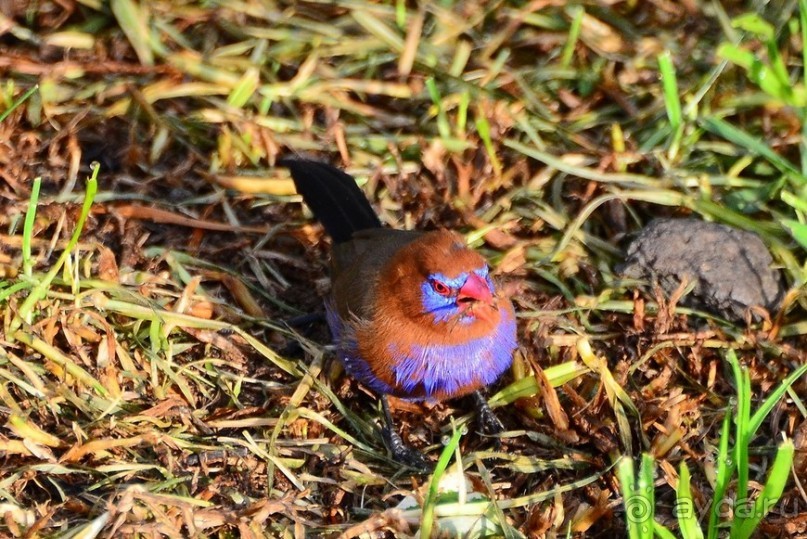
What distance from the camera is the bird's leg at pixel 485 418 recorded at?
4.10 m

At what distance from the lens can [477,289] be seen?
3.79 meters

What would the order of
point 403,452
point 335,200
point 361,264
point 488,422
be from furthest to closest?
point 335,200 < point 361,264 < point 488,422 < point 403,452

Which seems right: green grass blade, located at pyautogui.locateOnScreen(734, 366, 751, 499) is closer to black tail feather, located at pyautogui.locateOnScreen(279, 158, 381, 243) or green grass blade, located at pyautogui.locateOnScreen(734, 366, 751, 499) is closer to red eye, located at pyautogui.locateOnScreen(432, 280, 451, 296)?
red eye, located at pyautogui.locateOnScreen(432, 280, 451, 296)

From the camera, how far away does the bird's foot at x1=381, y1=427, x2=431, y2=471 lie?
3.96 metres

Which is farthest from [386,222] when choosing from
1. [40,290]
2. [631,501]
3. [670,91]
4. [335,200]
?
[631,501]

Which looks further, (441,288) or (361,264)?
(361,264)

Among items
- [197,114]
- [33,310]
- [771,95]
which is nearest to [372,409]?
[33,310]

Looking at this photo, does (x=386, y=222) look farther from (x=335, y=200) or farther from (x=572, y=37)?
(x=572, y=37)

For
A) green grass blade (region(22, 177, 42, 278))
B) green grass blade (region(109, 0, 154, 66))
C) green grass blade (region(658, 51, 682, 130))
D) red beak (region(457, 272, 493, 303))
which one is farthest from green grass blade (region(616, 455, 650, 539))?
green grass blade (region(109, 0, 154, 66))

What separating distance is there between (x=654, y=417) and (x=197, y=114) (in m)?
2.66

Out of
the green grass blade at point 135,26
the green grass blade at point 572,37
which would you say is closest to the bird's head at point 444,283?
the green grass blade at point 572,37

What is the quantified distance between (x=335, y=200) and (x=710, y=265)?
1.59 meters

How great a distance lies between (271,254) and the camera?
15.6 ft

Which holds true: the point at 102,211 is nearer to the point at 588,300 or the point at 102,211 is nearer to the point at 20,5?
the point at 20,5
